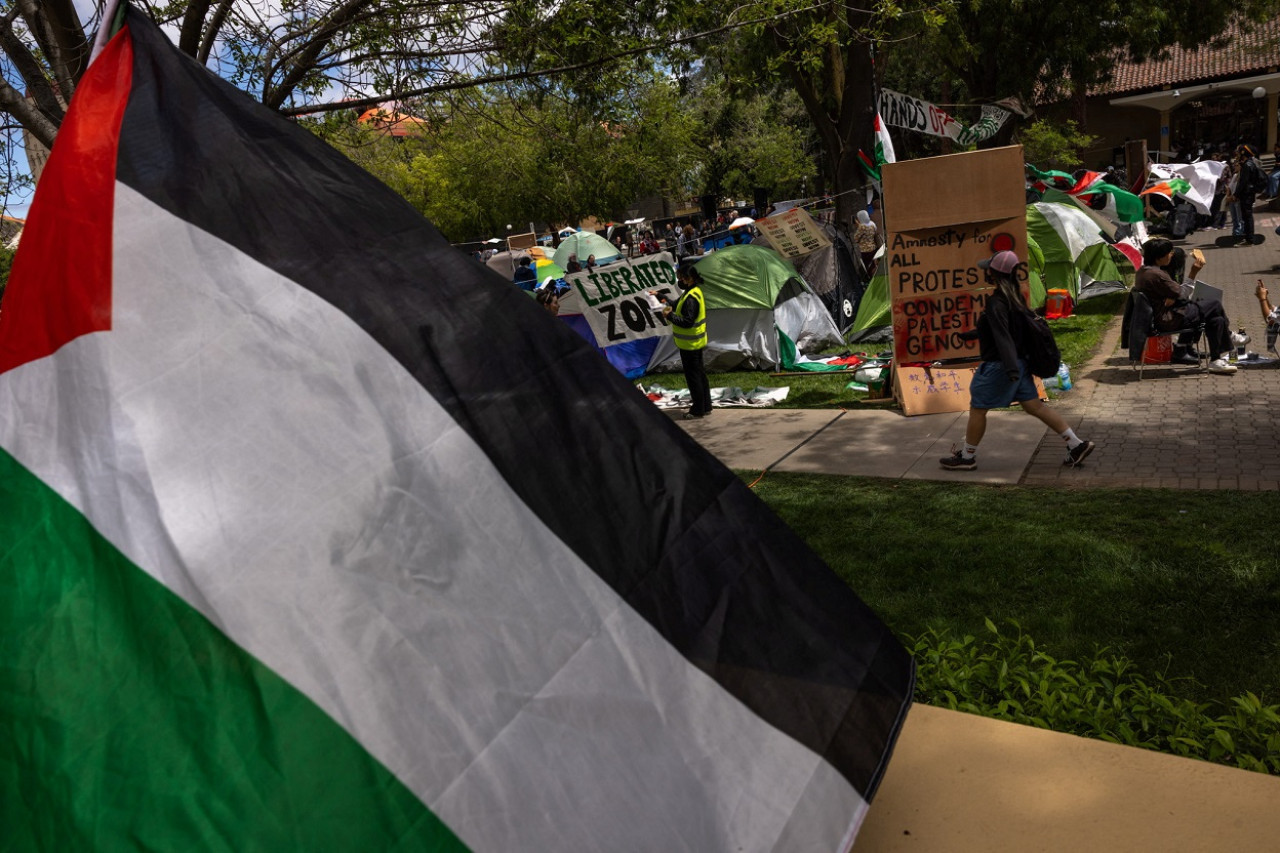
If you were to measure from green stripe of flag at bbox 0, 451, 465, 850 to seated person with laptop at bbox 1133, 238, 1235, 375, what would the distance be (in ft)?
33.6

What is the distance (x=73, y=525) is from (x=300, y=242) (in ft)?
2.19

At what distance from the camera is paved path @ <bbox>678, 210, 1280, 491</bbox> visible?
7266 millimetres

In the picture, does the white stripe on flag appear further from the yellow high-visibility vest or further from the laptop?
the laptop

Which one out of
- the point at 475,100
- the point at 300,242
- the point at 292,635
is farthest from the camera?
the point at 475,100

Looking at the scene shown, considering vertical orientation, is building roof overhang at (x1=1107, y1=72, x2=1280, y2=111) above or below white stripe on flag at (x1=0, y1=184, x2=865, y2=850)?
above

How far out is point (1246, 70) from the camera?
35.9 metres

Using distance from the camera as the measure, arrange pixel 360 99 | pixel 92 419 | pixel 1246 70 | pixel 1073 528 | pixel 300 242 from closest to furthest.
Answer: pixel 92 419 → pixel 300 242 → pixel 1073 528 → pixel 360 99 → pixel 1246 70

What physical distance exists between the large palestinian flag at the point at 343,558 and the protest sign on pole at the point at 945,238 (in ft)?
24.6

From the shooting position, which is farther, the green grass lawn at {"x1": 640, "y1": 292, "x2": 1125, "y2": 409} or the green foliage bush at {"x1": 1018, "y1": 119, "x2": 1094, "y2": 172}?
the green foliage bush at {"x1": 1018, "y1": 119, "x2": 1094, "y2": 172}

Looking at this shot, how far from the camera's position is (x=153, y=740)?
1564 millimetres

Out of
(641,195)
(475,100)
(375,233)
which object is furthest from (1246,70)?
(375,233)

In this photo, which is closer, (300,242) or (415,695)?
(415,695)

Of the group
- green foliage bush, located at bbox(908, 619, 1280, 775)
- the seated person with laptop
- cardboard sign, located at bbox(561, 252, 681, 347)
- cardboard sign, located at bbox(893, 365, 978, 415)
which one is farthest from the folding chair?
green foliage bush, located at bbox(908, 619, 1280, 775)

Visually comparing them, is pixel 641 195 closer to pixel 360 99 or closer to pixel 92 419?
pixel 360 99
